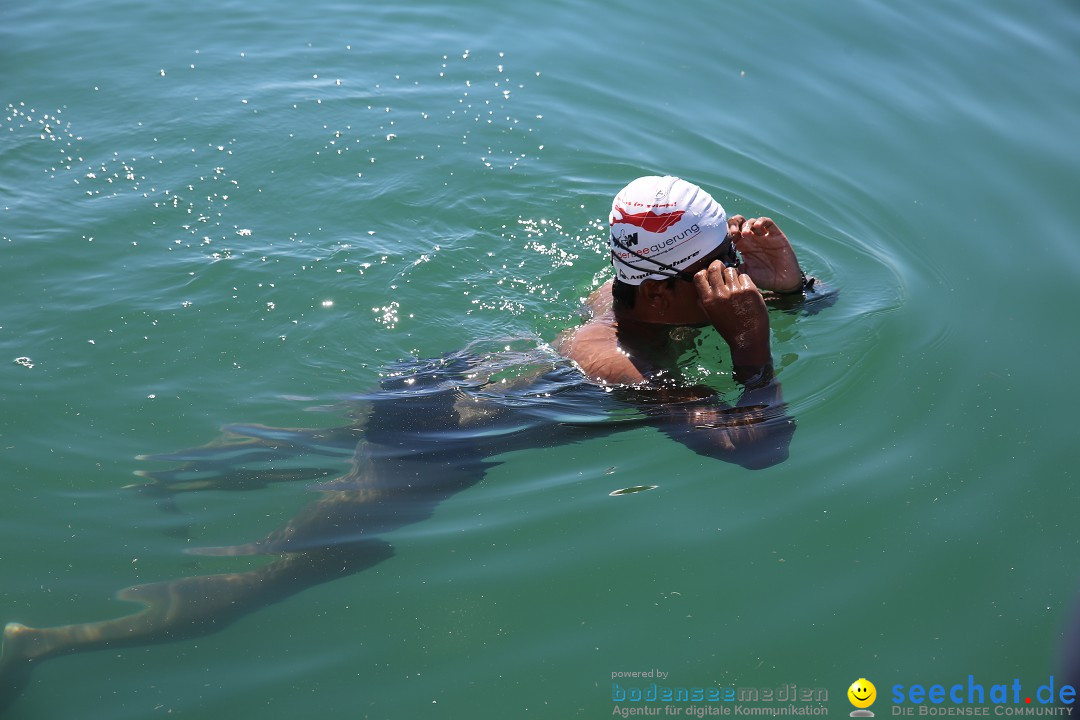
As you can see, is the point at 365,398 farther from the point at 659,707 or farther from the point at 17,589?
the point at 659,707

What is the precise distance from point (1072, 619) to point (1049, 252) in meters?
3.61

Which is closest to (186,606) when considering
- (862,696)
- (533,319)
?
(533,319)

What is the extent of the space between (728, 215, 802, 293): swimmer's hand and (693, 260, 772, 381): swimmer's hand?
834 millimetres

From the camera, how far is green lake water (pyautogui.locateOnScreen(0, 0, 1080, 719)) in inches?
169

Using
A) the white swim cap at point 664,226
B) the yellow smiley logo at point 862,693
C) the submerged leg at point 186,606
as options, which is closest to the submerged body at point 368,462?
the submerged leg at point 186,606

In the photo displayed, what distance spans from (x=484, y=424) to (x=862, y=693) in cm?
236

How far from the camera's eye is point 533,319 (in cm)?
644

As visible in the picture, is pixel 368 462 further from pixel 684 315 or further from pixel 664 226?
pixel 664 226

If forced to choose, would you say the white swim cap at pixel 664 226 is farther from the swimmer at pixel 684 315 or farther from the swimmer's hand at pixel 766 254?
the swimmer's hand at pixel 766 254

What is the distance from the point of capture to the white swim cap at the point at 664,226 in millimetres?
5043

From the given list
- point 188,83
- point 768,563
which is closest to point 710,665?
point 768,563

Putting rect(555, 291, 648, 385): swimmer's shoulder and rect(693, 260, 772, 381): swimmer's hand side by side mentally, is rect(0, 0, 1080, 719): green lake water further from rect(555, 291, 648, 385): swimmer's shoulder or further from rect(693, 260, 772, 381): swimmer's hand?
rect(693, 260, 772, 381): swimmer's hand

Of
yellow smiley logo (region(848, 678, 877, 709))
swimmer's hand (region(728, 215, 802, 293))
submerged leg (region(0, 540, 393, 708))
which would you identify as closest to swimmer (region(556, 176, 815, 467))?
swimmer's hand (region(728, 215, 802, 293))

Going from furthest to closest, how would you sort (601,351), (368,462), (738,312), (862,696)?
1. (601,351)
2. (368,462)
3. (738,312)
4. (862,696)
